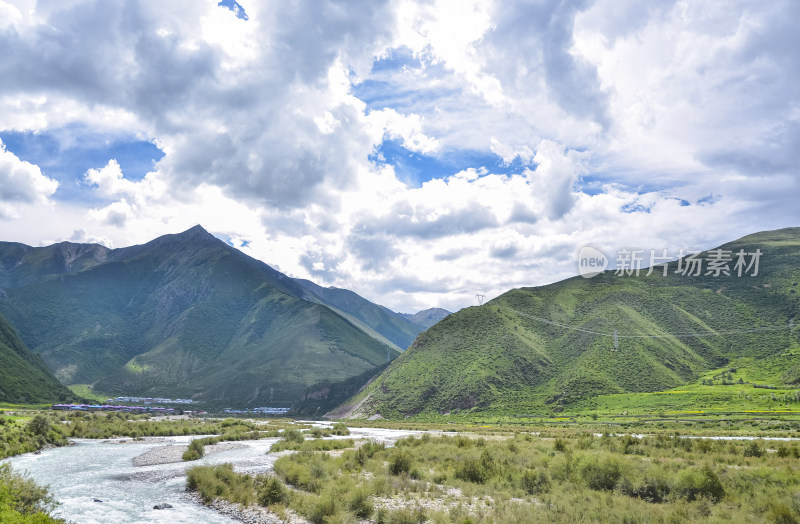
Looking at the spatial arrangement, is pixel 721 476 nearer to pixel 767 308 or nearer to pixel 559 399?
pixel 559 399

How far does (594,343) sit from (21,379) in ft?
531

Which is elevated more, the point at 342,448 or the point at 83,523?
the point at 83,523

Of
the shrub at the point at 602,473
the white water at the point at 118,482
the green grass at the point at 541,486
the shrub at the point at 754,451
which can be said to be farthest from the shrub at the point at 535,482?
the shrub at the point at 754,451

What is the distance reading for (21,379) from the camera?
13412 cm

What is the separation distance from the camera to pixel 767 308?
149 metres

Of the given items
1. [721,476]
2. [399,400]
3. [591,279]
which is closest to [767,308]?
[591,279]

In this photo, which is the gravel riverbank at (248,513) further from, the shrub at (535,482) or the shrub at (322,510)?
the shrub at (535,482)

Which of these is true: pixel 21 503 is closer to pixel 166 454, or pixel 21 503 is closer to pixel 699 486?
pixel 699 486

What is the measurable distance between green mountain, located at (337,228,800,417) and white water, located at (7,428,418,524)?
281ft

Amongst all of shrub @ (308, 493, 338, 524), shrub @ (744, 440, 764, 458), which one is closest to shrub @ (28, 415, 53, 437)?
shrub @ (308, 493, 338, 524)

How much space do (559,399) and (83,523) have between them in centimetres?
10726

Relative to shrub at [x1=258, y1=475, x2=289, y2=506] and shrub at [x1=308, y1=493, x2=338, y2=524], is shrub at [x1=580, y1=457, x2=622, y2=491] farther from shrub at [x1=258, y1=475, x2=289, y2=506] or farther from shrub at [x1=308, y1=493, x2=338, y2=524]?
shrub at [x1=258, y1=475, x2=289, y2=506]

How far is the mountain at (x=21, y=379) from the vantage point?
12562 centimetres

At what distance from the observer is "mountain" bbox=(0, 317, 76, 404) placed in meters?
126
